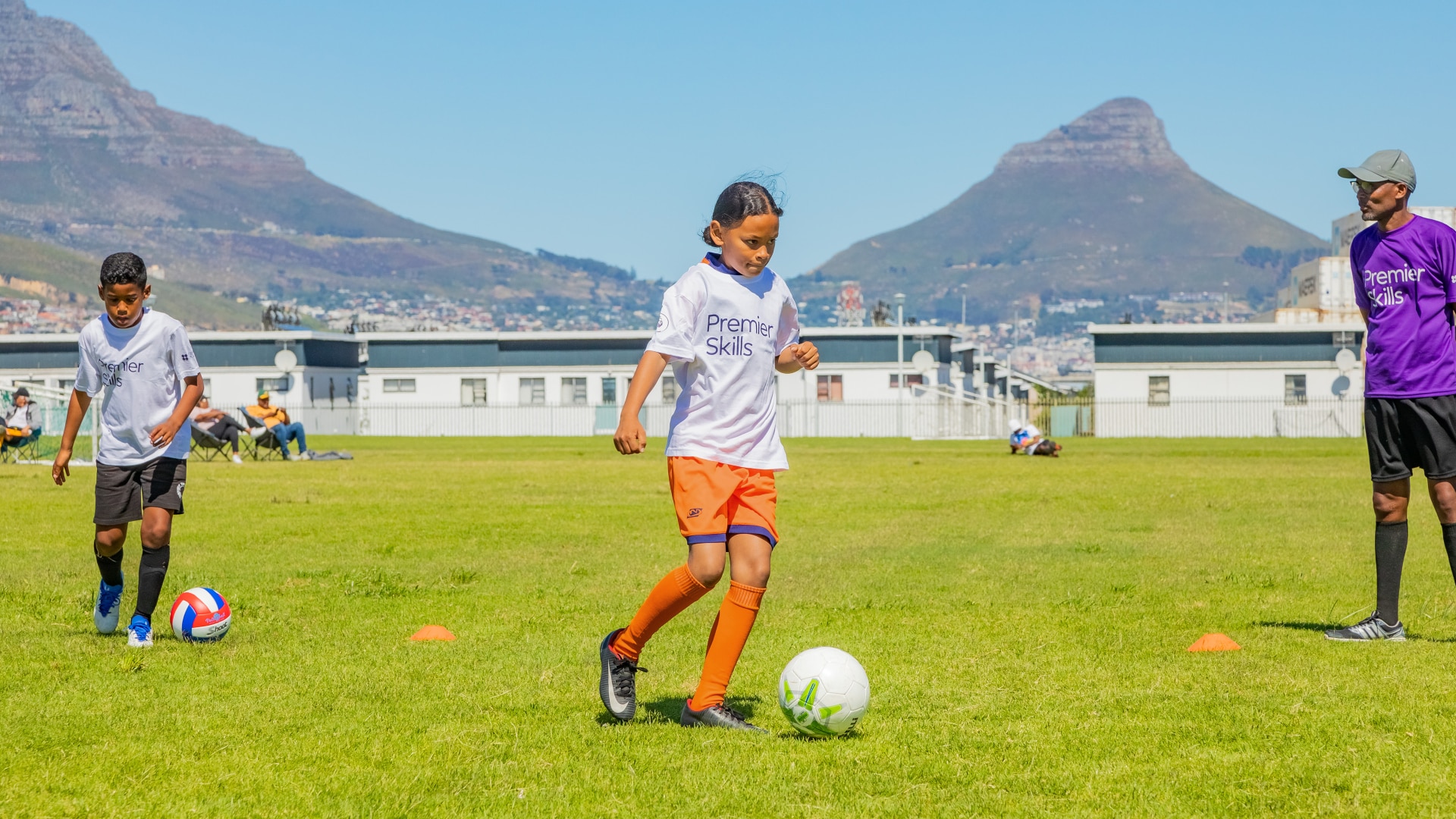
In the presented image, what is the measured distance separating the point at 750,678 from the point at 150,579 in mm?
3430

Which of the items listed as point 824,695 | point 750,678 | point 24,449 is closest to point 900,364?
point 24,449

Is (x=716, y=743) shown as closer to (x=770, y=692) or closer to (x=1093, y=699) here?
(x=770, y=692)

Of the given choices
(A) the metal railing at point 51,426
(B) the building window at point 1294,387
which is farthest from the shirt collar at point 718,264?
→ (B) the building window at point 1294,387

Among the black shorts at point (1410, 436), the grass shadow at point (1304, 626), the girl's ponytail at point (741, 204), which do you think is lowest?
the grass shadow at point (1304, 626)

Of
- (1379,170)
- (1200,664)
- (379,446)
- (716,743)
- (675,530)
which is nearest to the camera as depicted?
(716,743)

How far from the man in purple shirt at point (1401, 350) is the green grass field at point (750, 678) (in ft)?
2.12

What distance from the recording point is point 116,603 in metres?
8.70

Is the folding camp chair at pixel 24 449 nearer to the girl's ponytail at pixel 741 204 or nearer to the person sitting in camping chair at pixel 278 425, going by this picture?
the person sitting in camping chair at pixel 278 425

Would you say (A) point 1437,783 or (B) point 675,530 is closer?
(A) point 1437,783

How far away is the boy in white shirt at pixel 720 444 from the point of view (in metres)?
6.08

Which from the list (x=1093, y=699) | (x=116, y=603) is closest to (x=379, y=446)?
(x=116, y=603)

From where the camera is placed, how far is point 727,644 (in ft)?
20.1

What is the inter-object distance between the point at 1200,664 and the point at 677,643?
2.76 meters

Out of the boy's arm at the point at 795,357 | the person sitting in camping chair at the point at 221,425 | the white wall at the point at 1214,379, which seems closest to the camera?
the boy's arm at the point at 795,357
